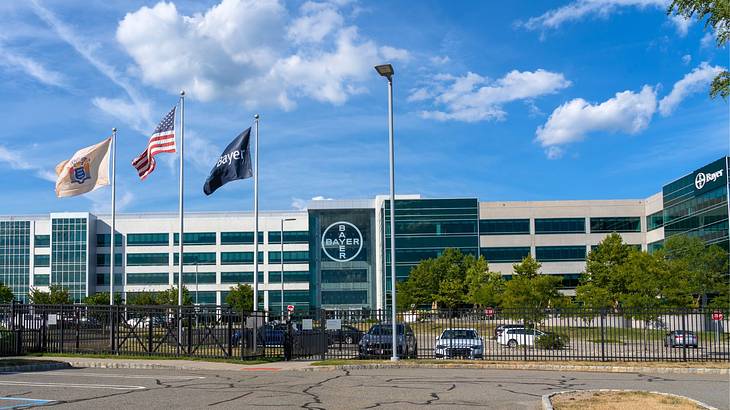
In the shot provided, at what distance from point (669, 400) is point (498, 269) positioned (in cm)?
7762

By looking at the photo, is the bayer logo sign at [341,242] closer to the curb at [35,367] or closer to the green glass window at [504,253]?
the green glass window at [504,253]

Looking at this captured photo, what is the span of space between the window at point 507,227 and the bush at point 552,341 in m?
64.1

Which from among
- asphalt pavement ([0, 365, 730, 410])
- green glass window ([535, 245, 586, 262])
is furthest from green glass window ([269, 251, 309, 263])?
asphalt pavement ([0, 365, 730, 410])

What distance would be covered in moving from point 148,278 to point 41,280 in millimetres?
13676

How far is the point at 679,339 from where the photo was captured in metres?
28.2

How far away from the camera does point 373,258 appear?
10069 centimetres

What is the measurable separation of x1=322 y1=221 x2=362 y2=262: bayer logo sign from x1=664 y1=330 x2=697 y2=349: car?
239 ft

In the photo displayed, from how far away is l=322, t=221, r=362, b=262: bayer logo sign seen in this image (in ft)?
329

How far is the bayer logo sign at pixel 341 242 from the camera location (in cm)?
10031

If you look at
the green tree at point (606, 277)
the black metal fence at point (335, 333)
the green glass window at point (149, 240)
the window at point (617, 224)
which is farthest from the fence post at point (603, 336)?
the green glass window at point (149, 240)

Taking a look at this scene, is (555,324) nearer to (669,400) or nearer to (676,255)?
(669,400)

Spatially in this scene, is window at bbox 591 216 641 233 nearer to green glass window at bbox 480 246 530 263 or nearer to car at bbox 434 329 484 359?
green glass window at bbox 480 246 530 263

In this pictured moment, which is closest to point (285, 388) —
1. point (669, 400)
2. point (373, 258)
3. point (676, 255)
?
point (669, 400)

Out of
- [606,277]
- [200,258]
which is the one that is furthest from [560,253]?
[200,258]
